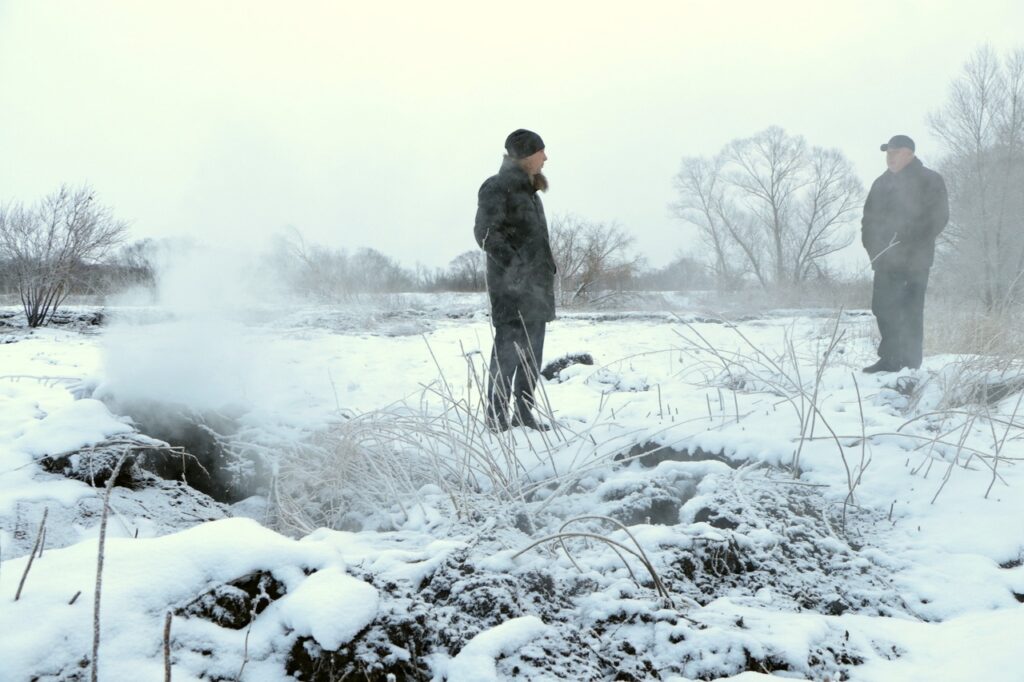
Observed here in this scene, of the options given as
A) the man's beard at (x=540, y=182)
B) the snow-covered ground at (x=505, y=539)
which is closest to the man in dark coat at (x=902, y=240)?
the snow-covered ground at (x=505, y=539)

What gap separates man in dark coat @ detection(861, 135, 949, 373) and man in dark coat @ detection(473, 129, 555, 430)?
248 cm

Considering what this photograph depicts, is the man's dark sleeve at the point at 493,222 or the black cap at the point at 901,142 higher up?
the black cap at the point at 901,142

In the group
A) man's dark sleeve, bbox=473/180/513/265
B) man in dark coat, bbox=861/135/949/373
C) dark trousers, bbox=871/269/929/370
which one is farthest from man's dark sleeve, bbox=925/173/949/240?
man's dark sleeve, bbox=473/180/513/265

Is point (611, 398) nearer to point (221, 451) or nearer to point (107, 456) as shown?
point (221, 451)

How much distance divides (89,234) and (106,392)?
1049 centimetres

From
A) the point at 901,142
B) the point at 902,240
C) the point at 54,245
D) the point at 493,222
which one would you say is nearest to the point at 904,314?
the point at 902,240

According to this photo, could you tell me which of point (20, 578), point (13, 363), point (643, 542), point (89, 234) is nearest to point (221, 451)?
point (20, 578)

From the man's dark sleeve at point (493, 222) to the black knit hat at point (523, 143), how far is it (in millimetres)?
223

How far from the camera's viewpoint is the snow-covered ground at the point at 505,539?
1240 mm

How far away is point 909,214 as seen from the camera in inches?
170

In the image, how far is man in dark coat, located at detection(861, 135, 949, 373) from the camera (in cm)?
430

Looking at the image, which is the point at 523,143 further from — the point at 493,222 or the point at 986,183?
the point at 986,183

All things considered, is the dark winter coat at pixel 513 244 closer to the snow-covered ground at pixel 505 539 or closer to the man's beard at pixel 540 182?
the man's beard at pixel 540 182

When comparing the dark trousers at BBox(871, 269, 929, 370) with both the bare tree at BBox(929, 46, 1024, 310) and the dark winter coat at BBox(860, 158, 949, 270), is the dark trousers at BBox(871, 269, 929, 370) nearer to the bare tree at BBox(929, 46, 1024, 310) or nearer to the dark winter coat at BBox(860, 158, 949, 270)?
the dark winter coat at BBox(860, 158, 949, 270)
